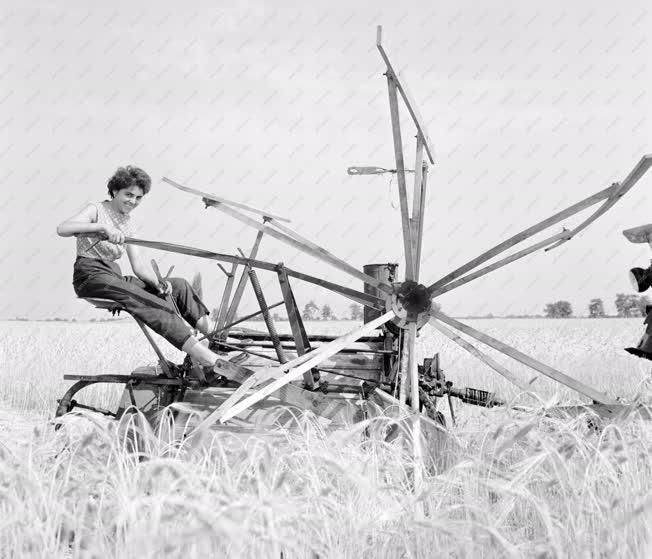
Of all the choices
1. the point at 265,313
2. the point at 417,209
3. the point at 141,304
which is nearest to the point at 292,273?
the point at 265,313

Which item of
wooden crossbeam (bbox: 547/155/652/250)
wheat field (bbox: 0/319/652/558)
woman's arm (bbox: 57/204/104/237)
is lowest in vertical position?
wheat field (bbox: 0/319/652/558)

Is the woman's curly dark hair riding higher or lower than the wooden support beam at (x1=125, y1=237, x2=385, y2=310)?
higher

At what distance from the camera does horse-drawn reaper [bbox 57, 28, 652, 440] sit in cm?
433

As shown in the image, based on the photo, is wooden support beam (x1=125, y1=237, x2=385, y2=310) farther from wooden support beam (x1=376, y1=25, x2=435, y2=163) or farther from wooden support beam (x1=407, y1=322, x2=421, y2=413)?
wooden support beam (x1=376, y1=25, x2=435, y2=163)

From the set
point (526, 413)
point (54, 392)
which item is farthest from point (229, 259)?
point (54, 392)

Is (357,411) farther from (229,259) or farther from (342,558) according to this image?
(342,558)

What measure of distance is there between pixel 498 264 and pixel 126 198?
10.3 ft

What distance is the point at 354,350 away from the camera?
5789 mm

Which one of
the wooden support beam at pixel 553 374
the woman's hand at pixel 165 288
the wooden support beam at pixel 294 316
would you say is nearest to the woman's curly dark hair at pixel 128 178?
the woman's hand at pixel 165 288

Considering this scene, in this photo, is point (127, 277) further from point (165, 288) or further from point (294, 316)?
point (294, 316)

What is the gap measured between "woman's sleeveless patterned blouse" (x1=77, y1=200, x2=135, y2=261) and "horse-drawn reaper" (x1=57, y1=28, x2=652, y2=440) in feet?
1.43

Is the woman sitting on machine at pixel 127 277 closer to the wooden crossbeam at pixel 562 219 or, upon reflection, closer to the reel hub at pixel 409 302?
the reel hub at pixel 409 302

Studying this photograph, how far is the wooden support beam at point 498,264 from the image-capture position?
14.9ft

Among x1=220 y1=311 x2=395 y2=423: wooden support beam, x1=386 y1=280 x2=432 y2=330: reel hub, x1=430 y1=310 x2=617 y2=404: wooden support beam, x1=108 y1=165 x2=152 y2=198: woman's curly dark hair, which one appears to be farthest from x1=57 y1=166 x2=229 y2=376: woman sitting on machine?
x1=430 y1=310 x2=617 y2=404: wooden support beam
